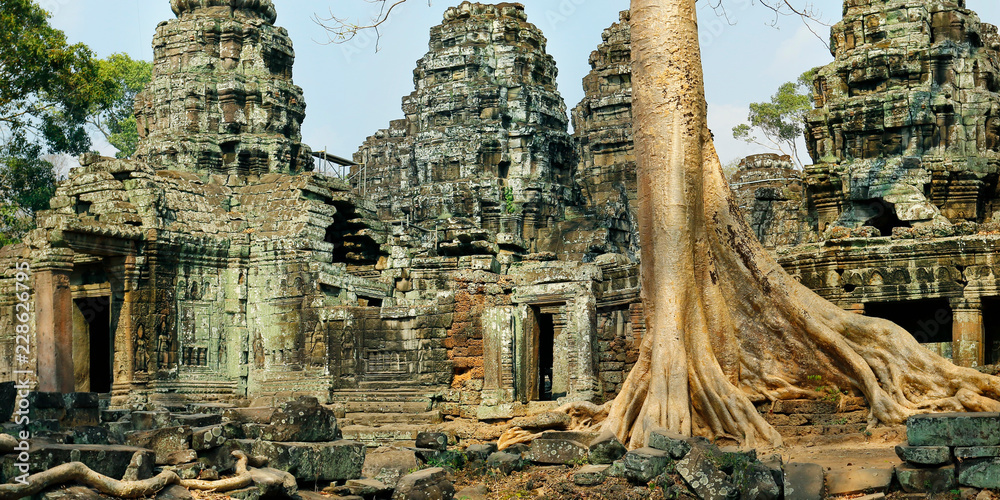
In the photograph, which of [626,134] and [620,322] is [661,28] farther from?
[626,134]

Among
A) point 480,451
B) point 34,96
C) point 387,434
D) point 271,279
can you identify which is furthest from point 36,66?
point 480,451

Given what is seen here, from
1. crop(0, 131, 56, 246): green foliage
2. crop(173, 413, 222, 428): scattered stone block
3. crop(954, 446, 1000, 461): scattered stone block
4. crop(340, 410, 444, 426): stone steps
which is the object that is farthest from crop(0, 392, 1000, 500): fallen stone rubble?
crop(0, 131, 56, 246): green foliage

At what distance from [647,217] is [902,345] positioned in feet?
8.79

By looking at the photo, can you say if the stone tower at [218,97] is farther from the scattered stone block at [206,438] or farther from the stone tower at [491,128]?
the scattered stone block at [206,438]

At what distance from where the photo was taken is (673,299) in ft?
37.4

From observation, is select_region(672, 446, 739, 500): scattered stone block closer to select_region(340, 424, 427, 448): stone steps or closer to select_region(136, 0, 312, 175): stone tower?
select_region(340, 424, 427, 448): stone steps

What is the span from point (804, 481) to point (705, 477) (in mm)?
840

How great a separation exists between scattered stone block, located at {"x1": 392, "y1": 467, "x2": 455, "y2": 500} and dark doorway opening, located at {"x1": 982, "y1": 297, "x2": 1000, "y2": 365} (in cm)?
999

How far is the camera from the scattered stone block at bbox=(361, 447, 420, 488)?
11977 mm

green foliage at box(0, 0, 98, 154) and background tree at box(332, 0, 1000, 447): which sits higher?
green foliage at box(0, 0, 98, 154)

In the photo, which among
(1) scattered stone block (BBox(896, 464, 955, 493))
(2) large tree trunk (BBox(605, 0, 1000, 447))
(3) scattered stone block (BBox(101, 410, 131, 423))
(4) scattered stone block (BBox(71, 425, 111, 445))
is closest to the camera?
(1) scattered stone block (BBox(896, 464, 955, 493))

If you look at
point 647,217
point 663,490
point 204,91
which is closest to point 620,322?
point 647,217

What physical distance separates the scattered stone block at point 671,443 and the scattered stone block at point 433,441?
2.89m

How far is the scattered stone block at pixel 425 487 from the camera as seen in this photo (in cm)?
948
